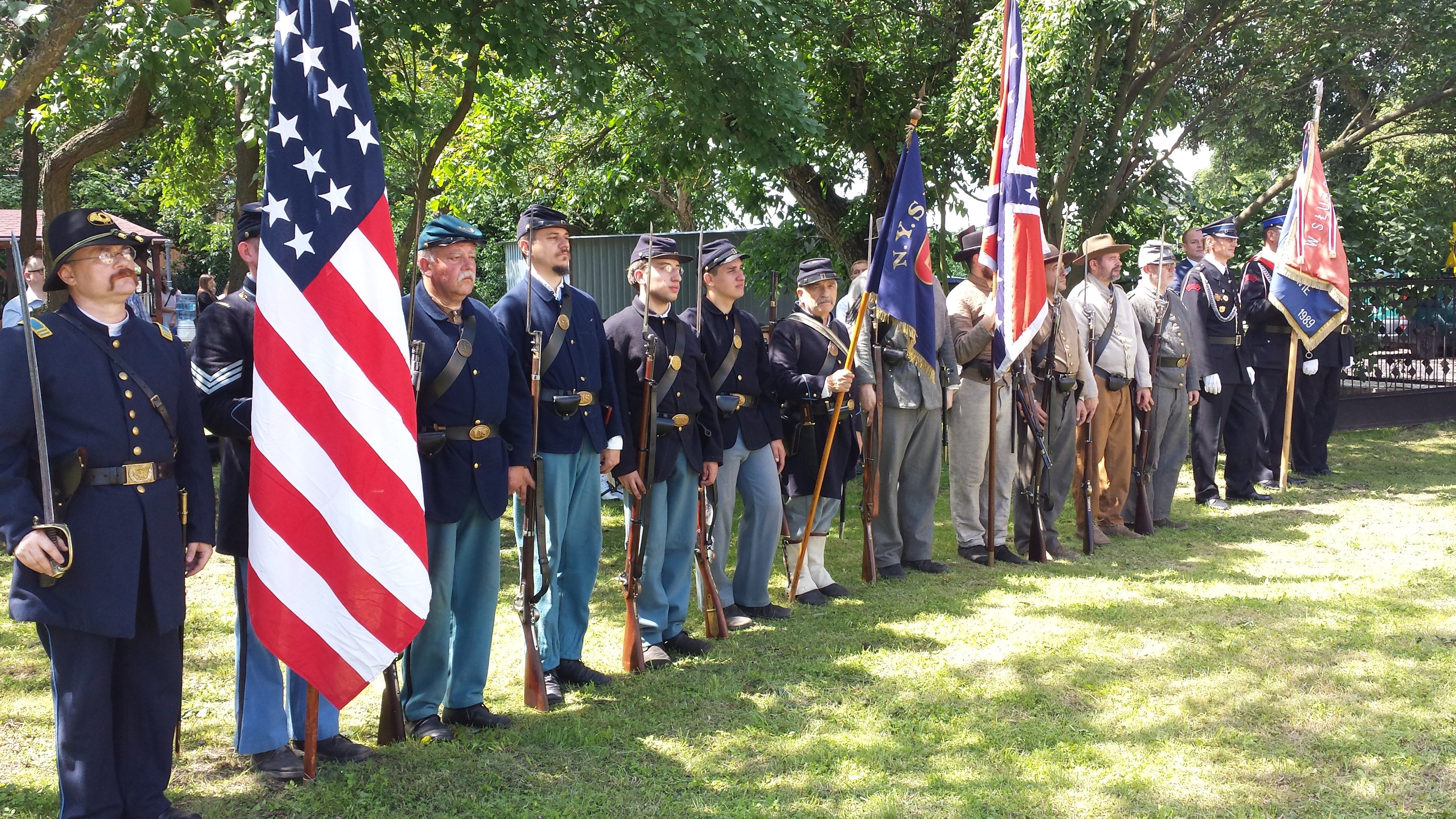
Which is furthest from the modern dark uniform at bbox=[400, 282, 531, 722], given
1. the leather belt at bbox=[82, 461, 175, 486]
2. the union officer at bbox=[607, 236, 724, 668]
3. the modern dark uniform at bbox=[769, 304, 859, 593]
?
the modern dark uniform at bbox=[769, 304, 859, 593]

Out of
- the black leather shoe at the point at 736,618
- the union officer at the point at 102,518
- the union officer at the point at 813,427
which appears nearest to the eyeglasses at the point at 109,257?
the union officer at the point at 102,518

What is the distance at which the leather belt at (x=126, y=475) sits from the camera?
11.6 feet

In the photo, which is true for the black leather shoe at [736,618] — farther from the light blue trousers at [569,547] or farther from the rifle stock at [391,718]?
the rifle stock at [391,718]

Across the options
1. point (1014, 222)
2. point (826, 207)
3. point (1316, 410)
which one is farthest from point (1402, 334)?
point (1014, 222)

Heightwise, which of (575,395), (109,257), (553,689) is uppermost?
(109,257)

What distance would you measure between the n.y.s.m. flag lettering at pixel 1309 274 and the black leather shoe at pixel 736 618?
6.39 metres

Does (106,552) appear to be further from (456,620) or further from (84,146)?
(84,146)

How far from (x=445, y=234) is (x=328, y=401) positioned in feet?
3.36

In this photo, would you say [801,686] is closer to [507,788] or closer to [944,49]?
[507,788]

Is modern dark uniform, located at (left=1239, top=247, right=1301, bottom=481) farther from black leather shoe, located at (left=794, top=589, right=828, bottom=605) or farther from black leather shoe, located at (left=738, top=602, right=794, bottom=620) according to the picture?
black leather shoe, located at (left=738, top=602, right=794, bottom=620)

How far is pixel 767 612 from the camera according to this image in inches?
254

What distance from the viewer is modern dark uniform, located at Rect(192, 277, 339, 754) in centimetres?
408

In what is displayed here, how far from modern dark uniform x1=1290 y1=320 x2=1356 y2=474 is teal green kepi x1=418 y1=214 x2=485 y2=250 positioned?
360 inches

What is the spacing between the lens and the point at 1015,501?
806 cm
